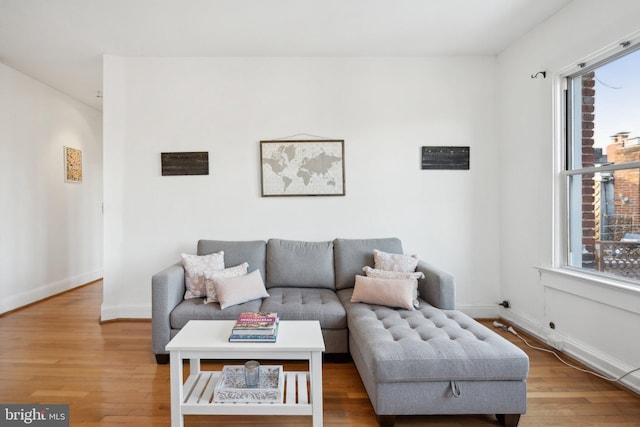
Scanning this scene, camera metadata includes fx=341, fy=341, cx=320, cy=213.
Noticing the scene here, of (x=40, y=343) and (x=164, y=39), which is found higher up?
(x=164, y=39)

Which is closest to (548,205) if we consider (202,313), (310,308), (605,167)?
(605,167)

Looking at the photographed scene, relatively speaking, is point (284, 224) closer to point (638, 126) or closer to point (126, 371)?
point (126, 371)

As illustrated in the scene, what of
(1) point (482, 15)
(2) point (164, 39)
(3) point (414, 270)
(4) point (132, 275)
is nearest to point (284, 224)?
(3) point (414, 270)

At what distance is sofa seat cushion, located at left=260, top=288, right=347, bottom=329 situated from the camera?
2.54 metres

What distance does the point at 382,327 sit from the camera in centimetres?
218

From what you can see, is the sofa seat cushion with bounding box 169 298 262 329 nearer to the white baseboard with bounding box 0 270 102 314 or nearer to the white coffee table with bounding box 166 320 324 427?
the white coffee table with bounding box 166 320 324 427

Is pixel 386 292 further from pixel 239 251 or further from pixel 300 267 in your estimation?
pixel 239 251

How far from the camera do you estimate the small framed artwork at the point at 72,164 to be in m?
4.71

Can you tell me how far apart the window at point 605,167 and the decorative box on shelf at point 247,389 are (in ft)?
7.86

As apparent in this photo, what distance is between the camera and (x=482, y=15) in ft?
9.26

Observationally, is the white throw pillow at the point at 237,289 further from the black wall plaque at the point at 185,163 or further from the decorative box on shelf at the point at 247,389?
the black wall plaque at the point at 185,163

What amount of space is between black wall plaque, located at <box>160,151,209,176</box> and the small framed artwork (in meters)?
2.24

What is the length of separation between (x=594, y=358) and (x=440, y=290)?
1.12 meters

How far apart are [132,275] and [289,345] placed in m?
2.47
